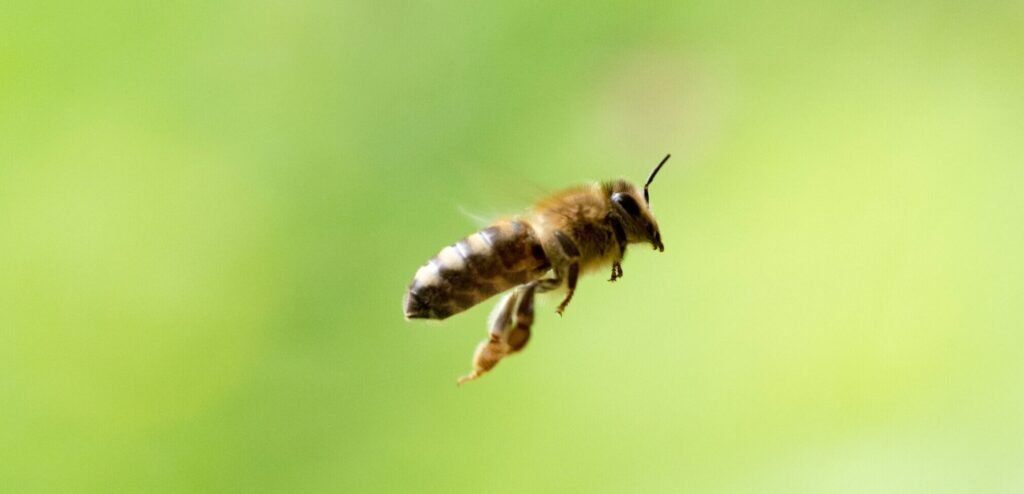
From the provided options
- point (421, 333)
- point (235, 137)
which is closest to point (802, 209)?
point (421, 333)

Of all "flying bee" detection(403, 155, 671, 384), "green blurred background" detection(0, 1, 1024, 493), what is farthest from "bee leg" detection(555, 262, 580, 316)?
"green blurred background" detection(0, 1, 1024, 493)

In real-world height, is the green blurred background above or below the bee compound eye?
→ above

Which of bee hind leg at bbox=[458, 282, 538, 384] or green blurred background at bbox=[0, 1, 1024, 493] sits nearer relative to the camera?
bee hind leg at bbox=[458, 282, 538, 384]

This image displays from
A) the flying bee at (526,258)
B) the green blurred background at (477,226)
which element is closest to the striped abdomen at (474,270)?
the flying bee at (526,258)

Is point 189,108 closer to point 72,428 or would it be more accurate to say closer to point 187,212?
point 187,212

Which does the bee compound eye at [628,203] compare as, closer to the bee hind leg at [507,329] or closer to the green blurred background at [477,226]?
the bee hind leg at [507,329]

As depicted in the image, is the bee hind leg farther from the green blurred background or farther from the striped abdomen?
the green blurred background

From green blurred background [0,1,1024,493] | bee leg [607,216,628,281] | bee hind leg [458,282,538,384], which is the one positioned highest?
green blurred background [0,1,1024,493]

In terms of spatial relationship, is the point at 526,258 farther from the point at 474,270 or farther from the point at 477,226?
the point at 477,226

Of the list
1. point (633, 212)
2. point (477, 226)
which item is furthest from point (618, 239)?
point (477, 226)
